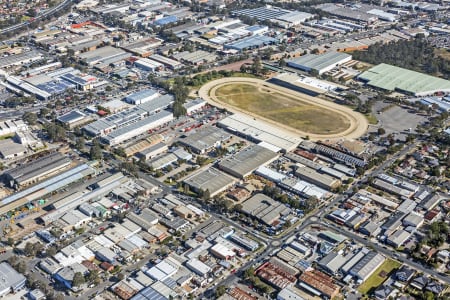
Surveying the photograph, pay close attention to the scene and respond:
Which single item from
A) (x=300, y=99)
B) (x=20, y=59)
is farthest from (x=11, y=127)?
(x=300, y=99)

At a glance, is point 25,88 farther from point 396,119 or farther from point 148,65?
point 396,119

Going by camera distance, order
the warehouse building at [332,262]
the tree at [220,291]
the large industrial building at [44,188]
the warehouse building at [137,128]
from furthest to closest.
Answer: the warehouse building at [137,128] → the large industrial building at [44,188] → the warehouse building at [332,262] → the tree at [220,291]

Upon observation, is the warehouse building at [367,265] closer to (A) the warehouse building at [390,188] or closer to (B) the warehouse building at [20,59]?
(A) the warehouse building at [390,188]

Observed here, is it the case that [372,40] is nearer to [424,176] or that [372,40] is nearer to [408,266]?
[424,176]

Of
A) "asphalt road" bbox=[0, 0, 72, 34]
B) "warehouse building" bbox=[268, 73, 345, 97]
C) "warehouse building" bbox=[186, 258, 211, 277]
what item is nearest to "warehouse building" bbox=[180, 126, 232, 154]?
"warehouse building" bbox=[268, 73, 345, 97]

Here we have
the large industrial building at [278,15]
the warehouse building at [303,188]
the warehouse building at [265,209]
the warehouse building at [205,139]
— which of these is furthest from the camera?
the large industrial building at [278,15]

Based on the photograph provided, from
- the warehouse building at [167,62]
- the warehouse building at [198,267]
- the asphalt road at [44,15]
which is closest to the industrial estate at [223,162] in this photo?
the warehouse building at [198,267]
